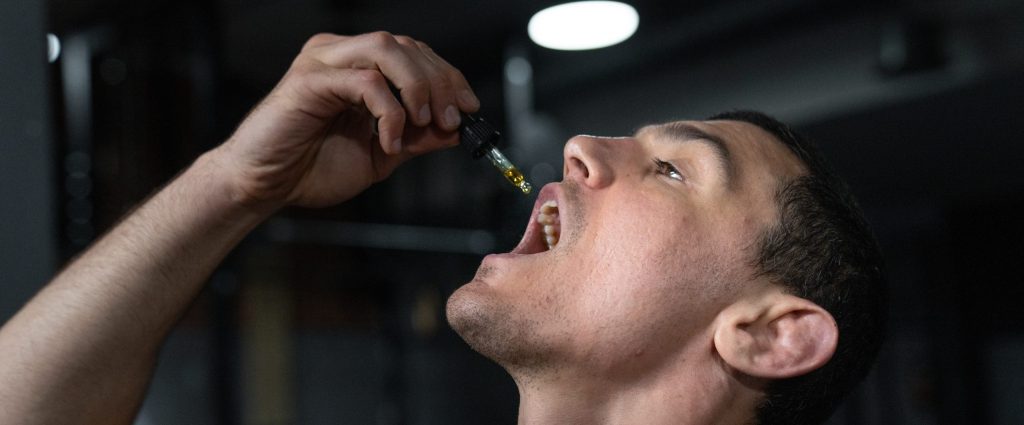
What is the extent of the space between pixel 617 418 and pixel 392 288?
7.25ft

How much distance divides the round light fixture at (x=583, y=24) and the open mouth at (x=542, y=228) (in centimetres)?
158

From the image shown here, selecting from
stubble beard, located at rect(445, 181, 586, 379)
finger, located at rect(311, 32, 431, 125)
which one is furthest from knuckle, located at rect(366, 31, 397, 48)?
stubble beard, located at rect(445, 181, 586, 379)

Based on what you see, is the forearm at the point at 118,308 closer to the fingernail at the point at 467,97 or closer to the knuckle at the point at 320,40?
the knuckle at the point at 320,40

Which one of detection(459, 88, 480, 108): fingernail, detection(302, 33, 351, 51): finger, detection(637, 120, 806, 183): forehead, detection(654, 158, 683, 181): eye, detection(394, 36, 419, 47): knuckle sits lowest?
detection(654, 158, 683, 181): eye

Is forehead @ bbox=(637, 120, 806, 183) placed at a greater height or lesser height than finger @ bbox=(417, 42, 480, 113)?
lesser

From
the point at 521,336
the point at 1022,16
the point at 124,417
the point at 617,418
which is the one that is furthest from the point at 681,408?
the point at 1022,16

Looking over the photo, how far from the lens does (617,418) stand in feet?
3.97

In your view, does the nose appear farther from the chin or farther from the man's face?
the chin

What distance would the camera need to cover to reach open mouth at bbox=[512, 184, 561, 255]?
1.29m

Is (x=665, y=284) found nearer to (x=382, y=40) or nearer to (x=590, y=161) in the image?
(x=590, y=161)

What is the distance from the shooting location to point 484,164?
3.34 meters

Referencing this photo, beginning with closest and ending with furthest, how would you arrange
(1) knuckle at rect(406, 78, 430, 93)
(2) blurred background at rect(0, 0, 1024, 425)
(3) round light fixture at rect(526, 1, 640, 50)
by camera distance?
(1) knuckle at rect(406, 78, 430, 93), (2) blurred background at rect(0, 0, 1024, 425), (3) round light fixture at rect(526, 1, 640, 50)

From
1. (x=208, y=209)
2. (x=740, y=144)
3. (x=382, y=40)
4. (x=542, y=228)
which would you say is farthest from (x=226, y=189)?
(x=740, y=144)

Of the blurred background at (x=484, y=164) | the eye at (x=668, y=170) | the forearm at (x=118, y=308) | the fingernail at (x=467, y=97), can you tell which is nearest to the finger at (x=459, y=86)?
the fingernail at (x=467, y=97)
